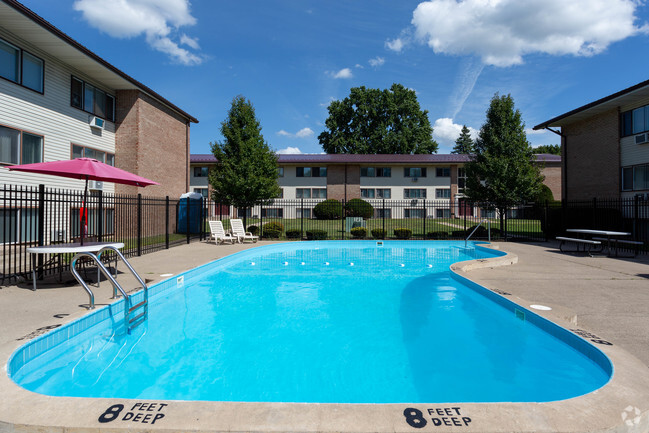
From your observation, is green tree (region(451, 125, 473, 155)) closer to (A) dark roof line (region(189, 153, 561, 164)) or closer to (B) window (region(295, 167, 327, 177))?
(A) dark roof line (region(189, 153, 561, 164))

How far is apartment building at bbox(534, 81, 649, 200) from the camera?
16156 millimetres

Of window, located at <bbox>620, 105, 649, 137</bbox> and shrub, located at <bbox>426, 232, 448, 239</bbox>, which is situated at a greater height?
window, located at <bbox>620, 105, 649, 137</bbox>

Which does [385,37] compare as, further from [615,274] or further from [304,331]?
[304,331]

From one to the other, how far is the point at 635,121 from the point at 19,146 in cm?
2657

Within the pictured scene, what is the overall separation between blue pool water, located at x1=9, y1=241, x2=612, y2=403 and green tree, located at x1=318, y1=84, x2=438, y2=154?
4633cm

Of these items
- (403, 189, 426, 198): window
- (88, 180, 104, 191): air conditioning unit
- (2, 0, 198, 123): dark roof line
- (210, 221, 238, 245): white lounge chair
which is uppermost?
(2, 0, 198, 123): dark roof line

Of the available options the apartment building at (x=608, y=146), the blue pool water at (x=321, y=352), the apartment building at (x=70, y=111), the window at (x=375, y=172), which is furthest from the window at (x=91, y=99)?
the window at (x=375, y=172)

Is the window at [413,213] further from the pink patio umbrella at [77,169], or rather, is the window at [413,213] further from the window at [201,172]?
the pink patio umbrella at [77,169]

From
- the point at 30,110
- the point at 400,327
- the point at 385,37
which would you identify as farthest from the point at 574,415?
the point at 385,37

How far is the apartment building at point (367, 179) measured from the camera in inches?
1409

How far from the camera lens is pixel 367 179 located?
36219 mm

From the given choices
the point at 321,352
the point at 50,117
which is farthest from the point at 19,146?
the point at 321,352

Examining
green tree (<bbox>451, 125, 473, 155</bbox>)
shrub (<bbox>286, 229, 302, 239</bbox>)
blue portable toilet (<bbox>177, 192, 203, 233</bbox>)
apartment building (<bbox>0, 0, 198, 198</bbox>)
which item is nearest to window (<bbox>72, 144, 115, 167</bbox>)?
apartment building (<bbox>0, 0, 198, 198</bbox>)

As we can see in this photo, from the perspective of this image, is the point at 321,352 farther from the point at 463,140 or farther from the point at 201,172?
the point at 463,140
